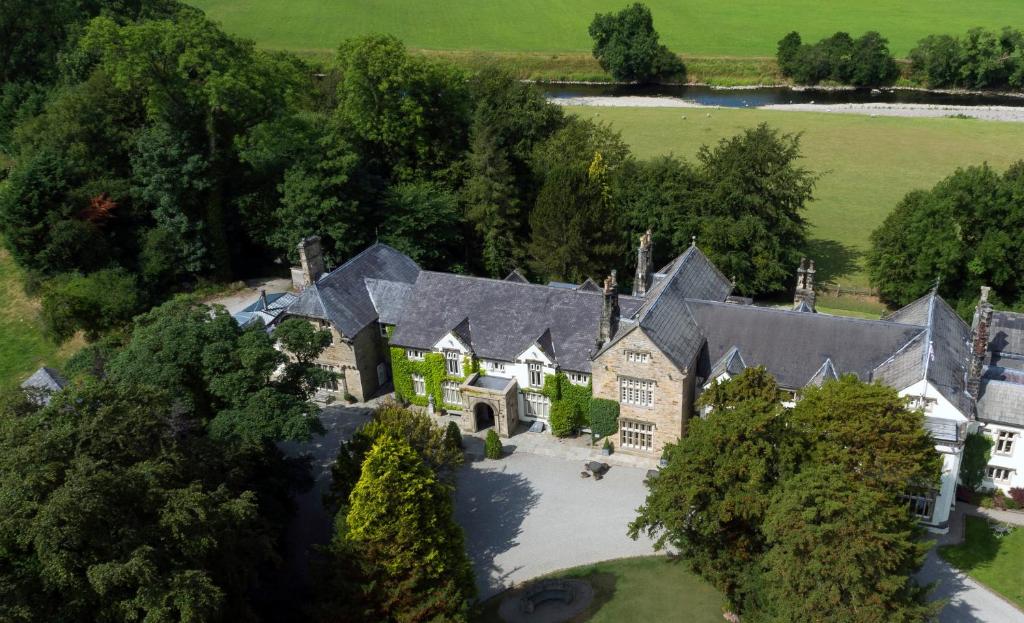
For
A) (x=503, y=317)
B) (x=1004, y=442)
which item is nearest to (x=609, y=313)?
(x=503, y=317)

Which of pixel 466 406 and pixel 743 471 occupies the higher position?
pixel 743 471

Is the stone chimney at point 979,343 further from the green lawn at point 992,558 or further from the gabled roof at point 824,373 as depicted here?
the green lawn at point 992,558

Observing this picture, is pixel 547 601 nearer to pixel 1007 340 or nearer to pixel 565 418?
pixel 565 418

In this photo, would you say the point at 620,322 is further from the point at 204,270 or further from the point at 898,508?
the point at 204,270

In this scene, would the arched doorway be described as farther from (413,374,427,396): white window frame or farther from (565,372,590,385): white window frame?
(565,372,590,385): white window frame

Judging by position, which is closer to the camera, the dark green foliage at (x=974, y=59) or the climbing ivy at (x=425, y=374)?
the climbing ivy at (x=425, y=374)

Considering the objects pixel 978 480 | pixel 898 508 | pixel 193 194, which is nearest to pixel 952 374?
pixel 978 480

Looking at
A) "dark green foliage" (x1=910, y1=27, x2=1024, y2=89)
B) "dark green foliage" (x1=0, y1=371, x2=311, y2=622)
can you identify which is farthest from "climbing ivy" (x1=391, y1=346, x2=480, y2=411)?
"dark green foliage" (x1=910, y1=27, x2=1024, y2=89)

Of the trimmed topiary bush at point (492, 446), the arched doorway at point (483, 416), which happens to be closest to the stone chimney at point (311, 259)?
the arched doorway at point (483, 416)
